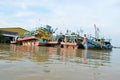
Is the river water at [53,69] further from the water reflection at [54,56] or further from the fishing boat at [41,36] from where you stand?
the fishing boat at [41,36]

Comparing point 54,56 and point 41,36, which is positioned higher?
point 41,36

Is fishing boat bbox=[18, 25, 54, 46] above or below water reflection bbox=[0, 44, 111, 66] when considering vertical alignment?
above

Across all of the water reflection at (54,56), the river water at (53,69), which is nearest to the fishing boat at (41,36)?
the water reflection at (54,56)

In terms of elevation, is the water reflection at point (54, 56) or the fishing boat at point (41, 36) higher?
the fishing boat at point (41, 36)

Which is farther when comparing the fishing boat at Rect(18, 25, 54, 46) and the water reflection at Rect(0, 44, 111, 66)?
the fishing boat at Rect(18, 25, 54, 46)

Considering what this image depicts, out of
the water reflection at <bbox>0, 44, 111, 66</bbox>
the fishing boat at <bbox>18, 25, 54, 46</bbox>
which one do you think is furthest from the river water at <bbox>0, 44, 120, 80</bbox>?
the fishing boat at <bbox>18, 25, 54, 46</bbox>

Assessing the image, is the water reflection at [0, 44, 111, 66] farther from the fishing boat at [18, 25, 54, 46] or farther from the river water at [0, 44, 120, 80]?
the fishing boat at [18, 25, 54, 46]

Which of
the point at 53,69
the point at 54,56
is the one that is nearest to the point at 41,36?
the point at 54,56

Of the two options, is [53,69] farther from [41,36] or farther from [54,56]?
[41,36]

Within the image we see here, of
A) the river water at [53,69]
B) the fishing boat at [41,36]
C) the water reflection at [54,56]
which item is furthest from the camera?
the fishing boat at [41,36]

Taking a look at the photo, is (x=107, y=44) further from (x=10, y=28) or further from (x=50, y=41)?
(x=10, y=28)

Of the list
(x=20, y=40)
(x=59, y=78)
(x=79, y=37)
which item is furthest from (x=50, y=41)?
(x=59, y=78)

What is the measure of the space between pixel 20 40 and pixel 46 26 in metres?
10.2

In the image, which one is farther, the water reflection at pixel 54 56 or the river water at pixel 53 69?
the water reflection at pixel 54 56
